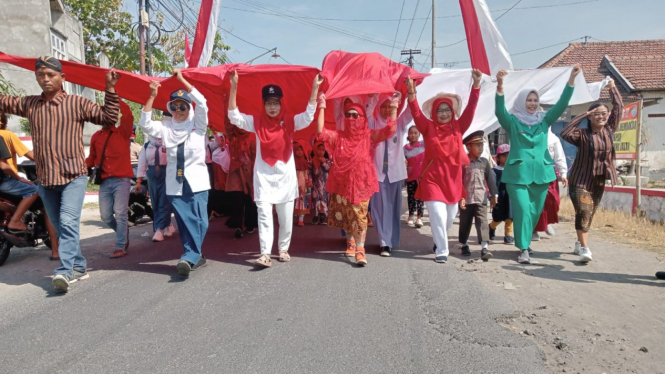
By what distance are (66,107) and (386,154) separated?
3547mm

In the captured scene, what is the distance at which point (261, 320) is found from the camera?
3.52m

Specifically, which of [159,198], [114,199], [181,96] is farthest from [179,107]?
[159,198]

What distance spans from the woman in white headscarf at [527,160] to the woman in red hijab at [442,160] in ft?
1.67

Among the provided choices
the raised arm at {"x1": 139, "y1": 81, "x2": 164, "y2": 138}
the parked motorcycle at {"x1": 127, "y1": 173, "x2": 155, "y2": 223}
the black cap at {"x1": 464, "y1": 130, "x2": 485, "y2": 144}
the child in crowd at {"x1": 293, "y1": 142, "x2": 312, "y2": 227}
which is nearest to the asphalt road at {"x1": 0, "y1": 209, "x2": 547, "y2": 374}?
the raised arm at {"x1": 139, "y1": 81, "x2": 164, "y2": 138}

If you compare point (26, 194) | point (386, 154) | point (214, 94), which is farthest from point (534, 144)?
point (26, 194)

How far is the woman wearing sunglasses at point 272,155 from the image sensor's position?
5.14m

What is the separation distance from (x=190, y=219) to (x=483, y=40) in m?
4.02

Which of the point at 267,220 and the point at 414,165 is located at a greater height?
the point at 414,165

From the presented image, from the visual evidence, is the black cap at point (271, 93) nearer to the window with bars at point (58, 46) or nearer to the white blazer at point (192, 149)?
the white blazer at point (192, 149)

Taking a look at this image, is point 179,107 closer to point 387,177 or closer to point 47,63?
point 47,63

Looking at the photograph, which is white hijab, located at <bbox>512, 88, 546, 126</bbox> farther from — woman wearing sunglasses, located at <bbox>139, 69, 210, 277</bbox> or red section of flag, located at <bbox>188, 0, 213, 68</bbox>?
red section of flag, located at <bbox>188, 0, 213, 68</bbox>

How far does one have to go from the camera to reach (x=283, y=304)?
387 centimetres

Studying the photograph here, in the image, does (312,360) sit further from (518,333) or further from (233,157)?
(233,157)

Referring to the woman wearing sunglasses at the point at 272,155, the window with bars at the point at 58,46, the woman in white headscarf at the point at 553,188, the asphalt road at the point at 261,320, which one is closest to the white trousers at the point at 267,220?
the woman wearing sunglasses at the point at 272,155
